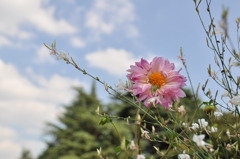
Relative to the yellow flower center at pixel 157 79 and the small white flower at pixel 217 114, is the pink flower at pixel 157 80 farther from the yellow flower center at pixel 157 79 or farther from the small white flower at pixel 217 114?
the small white flower at pixel 217 114

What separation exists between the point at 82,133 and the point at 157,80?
13.0m

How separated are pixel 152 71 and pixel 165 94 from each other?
108 millimetres

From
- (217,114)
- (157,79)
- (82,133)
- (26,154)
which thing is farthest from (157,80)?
(26,154)

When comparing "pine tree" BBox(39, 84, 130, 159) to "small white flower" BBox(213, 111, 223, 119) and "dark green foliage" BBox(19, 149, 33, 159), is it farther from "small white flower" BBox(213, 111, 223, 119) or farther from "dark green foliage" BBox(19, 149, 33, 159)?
"small white flower" BBox(213, 111, 223, 119)

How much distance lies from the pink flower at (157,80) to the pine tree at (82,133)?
11.9 m

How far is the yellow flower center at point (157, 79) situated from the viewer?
3.74 feet

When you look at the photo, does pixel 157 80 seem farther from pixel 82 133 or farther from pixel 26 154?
pixel 26 154

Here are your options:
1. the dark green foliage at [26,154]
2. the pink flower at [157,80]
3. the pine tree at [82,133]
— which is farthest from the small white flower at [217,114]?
the dark green foliage at [26,154]

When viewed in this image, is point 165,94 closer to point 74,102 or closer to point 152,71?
point 152,71

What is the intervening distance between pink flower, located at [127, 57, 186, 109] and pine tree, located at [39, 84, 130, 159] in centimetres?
1186

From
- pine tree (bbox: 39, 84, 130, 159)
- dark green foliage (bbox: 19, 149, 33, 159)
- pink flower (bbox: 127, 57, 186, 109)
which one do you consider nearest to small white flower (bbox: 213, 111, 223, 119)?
pink flower (bbox: 127, 57, 186, 109)

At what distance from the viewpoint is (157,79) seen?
1.14 m

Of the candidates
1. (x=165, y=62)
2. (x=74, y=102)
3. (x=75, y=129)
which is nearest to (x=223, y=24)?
(x=165, y=62)

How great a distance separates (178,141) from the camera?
1.13 metres
